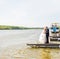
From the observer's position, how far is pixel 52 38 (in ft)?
92.0

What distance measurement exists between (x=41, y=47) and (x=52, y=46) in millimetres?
997

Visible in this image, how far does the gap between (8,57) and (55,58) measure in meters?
3.32

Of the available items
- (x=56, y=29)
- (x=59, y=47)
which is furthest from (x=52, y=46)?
(x=56, y=29)

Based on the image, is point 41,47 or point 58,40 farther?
point 58,40

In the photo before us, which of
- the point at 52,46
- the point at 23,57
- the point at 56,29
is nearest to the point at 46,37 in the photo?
the point at 52,46

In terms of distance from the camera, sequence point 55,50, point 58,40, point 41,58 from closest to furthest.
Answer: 1. point 41,58
2. point 55,50
3. point 58,40

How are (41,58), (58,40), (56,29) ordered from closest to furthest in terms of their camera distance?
(41,58)
(58,40)
(56,29)

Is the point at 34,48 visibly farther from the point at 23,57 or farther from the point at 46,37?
the point at 23,57

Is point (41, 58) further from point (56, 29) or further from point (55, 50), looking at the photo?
point (56, 29)

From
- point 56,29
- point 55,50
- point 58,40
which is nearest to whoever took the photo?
point 55,50

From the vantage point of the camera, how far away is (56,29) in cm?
4738

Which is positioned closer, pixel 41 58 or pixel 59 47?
pixel 41 58

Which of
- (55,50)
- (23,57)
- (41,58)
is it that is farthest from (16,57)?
(55,50)

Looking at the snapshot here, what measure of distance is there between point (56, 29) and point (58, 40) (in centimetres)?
1970
